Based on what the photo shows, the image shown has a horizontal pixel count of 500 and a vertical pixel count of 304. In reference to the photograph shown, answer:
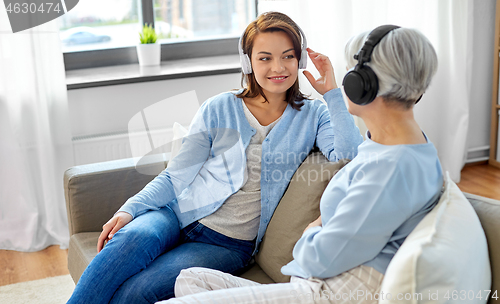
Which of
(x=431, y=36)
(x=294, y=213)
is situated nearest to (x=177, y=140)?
(x=294, y=213)

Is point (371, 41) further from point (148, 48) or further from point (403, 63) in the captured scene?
point (148, 48)

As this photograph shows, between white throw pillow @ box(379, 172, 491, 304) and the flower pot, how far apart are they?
2108 mm

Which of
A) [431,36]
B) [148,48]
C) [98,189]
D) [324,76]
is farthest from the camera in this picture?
[431,36]

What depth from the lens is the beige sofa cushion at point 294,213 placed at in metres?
1.40

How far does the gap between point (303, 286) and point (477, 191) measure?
220 cm

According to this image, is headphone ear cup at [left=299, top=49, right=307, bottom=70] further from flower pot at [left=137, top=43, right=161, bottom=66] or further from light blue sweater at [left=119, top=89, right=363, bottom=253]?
flower pot at [left=137, top=43, right=161, bottom=66]

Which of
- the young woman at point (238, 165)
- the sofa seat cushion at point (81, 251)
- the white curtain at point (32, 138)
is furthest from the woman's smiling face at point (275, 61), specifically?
the white curtain at point (32, 138)

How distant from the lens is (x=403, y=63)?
0.96 metres

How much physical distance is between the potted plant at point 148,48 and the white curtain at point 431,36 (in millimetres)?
638

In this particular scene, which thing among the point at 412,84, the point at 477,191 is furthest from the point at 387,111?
the point at 477,191

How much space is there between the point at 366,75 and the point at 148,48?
1.97 m

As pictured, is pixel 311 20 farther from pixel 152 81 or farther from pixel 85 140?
pixel 85 140

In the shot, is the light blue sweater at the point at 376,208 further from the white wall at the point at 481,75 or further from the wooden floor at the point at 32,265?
the white wall at the point at 481,75

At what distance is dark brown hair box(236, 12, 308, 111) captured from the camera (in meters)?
1.52
